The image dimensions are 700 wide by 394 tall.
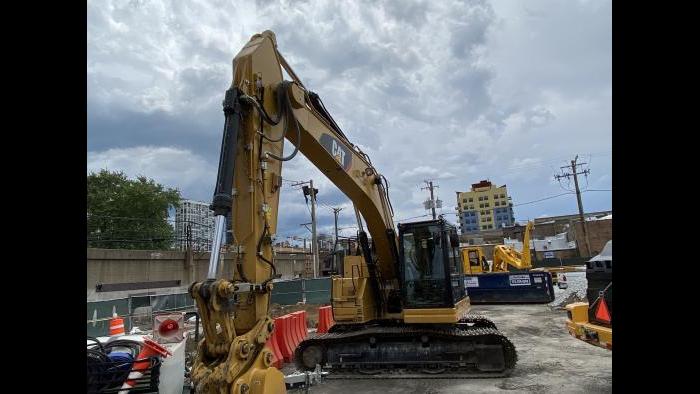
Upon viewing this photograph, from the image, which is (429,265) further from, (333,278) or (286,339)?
(286,339)

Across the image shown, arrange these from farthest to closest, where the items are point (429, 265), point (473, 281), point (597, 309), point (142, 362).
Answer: point (473, 281), point (429, 265), point (597, 309), point (142, 362)

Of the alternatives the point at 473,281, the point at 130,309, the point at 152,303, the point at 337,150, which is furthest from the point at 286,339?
the point at 473,281

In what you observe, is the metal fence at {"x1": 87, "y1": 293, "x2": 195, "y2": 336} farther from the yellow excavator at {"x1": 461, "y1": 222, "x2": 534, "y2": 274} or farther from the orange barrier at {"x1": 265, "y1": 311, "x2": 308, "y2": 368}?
the yellow excavator at {"x1": 461, "y1": 222, "x2": 534, "y2": 274}

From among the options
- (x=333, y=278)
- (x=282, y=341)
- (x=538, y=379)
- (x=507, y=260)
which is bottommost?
(x=538, y=379)

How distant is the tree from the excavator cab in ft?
103

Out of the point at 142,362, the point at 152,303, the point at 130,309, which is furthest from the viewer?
the point at 152,303

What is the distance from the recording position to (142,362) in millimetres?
4461

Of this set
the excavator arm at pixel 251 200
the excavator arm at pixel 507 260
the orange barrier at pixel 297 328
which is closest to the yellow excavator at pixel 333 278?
the excavator arm at pixel 251 200

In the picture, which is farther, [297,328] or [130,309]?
[130,309]

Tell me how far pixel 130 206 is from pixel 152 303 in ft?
86.5

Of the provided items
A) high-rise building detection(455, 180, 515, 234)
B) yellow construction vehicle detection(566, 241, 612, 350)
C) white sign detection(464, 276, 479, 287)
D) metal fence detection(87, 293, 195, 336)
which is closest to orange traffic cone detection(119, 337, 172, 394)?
metal fence detection(87, 293, 195, 336)

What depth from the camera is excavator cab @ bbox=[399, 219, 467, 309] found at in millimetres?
7832
